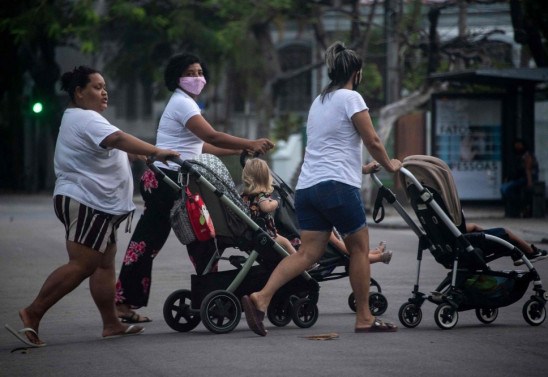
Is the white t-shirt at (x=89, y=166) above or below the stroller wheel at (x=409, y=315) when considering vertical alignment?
above

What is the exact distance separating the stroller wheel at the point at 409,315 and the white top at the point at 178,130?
5.71 feet

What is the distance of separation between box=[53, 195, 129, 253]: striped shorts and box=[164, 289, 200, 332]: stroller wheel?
73 centimetres

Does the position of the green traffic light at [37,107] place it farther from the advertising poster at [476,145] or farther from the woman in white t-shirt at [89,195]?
the woman in white t-shirt at [89,195]

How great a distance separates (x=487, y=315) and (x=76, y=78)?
314 cm

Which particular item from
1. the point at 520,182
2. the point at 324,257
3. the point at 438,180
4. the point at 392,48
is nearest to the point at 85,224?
the point at 324,257

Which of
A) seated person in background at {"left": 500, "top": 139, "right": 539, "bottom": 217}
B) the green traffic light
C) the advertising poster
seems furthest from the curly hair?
the green traffic light

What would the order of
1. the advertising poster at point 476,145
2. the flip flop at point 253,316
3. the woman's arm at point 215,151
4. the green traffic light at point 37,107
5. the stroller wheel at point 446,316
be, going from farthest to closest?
the green traffic light at point 37,107
the advertising poster at point 476,145
the woman's arm at point 215,151
the stroller wheel at point 446,316
the flip flop at point 253,316

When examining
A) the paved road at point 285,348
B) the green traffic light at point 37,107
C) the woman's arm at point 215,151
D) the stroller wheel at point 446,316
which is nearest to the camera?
the paved road at point 285,348

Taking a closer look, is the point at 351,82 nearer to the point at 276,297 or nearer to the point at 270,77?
the point at 276,297

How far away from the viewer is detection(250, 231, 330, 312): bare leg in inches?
329

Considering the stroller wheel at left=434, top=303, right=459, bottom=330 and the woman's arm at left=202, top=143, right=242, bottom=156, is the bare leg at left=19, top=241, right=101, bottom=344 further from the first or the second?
the stroller wheel at left=434, top=303, right=459, bottom=330

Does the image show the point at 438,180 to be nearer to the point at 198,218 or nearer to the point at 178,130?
the point at 198,218

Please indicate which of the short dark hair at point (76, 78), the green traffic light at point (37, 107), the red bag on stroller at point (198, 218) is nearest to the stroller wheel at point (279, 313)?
the red bag on stroller at point (198, 218)

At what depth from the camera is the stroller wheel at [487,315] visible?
351 inches
